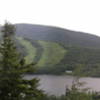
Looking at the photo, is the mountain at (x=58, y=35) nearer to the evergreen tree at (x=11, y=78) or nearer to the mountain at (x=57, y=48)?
the mountain at (x=57, y=48)

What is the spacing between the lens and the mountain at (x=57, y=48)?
2838 cm

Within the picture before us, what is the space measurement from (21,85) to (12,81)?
12.1 inches

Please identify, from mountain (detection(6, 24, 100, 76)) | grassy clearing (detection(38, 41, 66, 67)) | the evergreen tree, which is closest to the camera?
the evergreen tree

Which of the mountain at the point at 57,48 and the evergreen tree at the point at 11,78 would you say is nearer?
the evergreen tree at the point at 11,78

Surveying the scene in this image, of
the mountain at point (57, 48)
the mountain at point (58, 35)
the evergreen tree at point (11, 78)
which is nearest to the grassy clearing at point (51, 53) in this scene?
the mountain at point (57, 48)

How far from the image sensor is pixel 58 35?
40.0m

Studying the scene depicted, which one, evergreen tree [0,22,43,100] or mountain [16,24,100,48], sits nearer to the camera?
evergreen tree [0,22,43,100]

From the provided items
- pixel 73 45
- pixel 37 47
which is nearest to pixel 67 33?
pixel 73 45

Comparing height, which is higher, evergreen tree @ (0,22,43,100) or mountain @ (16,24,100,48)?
mountain @ (16,24,100,48)

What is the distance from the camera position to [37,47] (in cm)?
3212

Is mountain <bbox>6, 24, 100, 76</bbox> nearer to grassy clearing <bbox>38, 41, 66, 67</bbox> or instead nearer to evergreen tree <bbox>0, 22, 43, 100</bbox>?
grassy clearing <bbox>38, 41, 66, 67</bbox>

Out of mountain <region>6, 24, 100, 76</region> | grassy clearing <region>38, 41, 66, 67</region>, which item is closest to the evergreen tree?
mountain <region>6, 24, 100, 76</region>

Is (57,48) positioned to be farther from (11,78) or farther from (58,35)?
(11,78)

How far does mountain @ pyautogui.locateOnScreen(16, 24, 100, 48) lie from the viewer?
36666 millimetres
